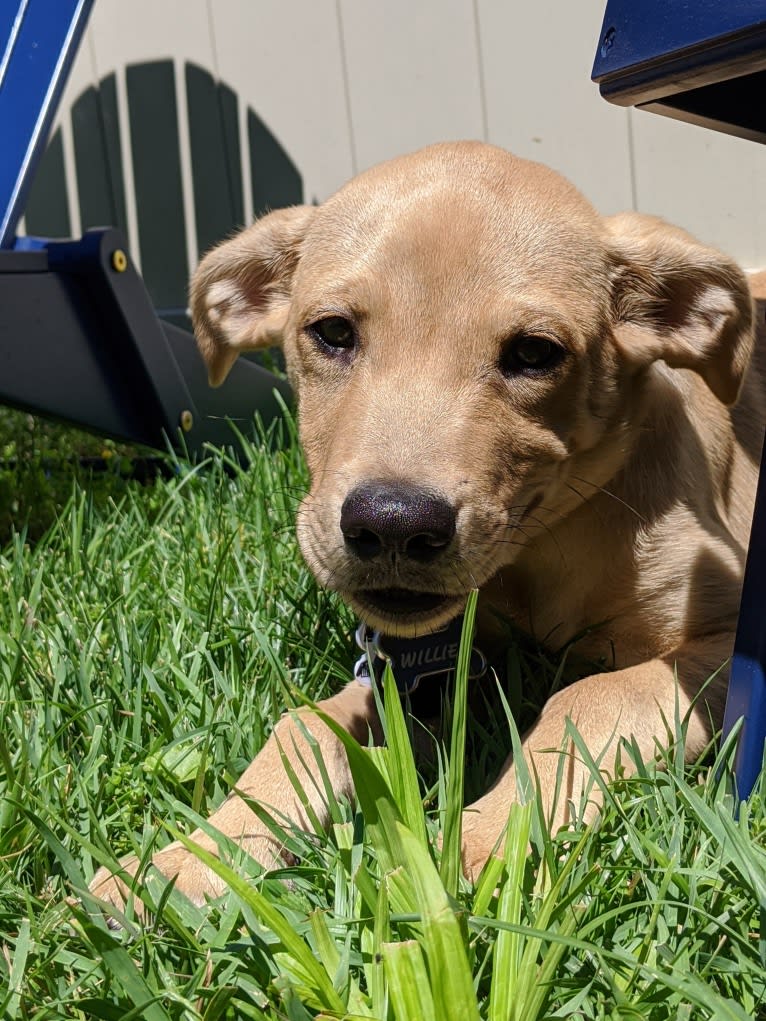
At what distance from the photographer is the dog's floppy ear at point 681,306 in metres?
2.49

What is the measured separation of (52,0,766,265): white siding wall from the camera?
4965 millimetres

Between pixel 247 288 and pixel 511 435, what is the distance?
1.04m

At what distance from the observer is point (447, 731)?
7.75ft

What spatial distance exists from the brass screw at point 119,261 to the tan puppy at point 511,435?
1299 mm

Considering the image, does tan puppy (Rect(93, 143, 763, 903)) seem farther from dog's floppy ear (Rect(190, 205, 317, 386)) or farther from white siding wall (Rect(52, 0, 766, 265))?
white siding wall (Rect(52, 0, 766, 265))

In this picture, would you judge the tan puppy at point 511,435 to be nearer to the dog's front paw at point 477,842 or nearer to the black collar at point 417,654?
the dog's front paw at point 477,842

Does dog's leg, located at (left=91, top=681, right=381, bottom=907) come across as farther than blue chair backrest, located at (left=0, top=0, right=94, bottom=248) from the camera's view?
No

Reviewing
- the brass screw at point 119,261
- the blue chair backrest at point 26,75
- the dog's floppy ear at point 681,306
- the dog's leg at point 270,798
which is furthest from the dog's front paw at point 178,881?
the blue chair backrest at point 26,75

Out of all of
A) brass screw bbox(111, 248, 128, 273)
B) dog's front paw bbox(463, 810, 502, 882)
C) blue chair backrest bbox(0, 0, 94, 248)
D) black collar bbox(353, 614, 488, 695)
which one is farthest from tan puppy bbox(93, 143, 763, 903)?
blue chair backrest bbox(0, 0, 94, 248)

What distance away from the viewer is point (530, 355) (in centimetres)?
233

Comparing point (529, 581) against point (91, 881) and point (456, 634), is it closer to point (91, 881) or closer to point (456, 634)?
point (456, 634)

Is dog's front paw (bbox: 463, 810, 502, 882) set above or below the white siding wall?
below

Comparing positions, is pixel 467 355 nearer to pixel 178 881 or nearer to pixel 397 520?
pixel 397 520

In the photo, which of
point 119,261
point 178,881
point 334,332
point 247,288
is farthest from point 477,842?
point 119,261
